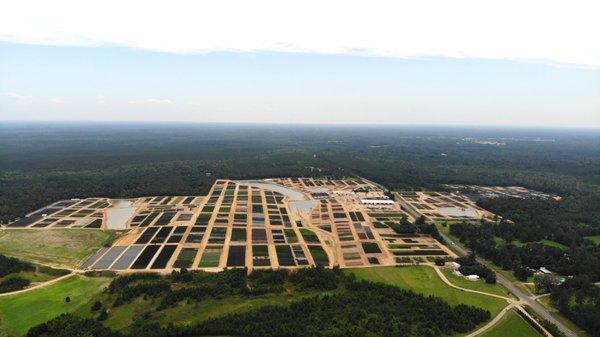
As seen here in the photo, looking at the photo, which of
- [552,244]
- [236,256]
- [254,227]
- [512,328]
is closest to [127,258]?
[236,256]

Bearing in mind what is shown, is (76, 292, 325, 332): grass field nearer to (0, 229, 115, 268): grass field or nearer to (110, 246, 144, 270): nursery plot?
(110, 246, 144, 270): nursery plot

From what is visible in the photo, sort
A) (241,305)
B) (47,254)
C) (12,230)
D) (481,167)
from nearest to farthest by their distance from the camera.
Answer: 1. (241,305)
2. (47,254)
3. (12,230)
4. (481,167)

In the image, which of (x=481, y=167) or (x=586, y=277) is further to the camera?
(x=481, y=167)

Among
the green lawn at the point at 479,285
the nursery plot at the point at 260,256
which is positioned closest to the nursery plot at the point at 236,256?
the nursery plot at the point at 260,256

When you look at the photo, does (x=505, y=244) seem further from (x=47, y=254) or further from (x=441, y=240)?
(x=47, y=254)

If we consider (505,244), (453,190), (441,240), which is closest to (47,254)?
(441,240)

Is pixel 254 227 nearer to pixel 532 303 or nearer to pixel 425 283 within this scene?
pixel 425 283

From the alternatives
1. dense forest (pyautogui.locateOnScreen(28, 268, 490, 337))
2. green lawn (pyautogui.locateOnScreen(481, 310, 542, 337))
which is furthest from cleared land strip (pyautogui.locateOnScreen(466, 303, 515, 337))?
dense forest (pyautogui.locateOnScreen(28, 268, 490, 337))
